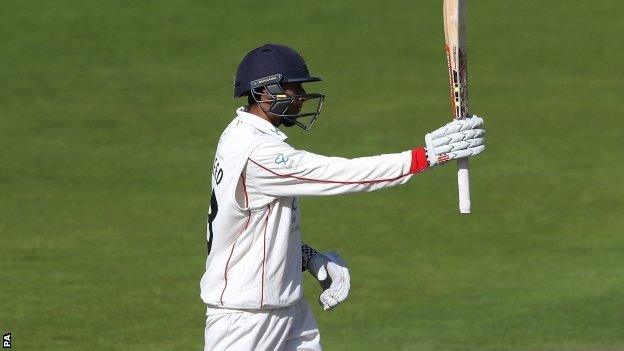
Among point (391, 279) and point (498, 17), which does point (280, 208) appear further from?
point (498, 17)

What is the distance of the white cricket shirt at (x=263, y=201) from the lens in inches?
239

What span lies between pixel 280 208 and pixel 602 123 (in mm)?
10787

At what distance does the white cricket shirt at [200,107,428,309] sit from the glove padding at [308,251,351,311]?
31 centimetres

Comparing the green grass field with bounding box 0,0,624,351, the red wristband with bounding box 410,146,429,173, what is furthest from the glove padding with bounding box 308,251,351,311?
the green grass field with bounding box 0,0,624,351

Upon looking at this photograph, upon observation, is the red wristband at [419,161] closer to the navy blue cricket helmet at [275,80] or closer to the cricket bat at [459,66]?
the cricket bat at [459,66]

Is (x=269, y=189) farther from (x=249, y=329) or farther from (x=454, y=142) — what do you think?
(x=454, y=142)

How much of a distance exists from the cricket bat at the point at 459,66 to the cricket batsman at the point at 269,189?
0.22 meters

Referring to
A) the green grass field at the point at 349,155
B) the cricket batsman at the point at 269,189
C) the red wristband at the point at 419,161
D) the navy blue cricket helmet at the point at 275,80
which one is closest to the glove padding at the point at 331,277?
the cricket batsman at the point at 269,189

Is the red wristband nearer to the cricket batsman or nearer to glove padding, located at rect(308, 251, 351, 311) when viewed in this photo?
the cricket batsman

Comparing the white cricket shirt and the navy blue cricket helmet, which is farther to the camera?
the navy blue cricket helmet

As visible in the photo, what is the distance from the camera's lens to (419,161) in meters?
6.00

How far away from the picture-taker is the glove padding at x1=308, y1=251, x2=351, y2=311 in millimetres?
6758

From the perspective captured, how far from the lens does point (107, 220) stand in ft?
44.4

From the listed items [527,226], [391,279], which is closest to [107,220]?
[391,279]
